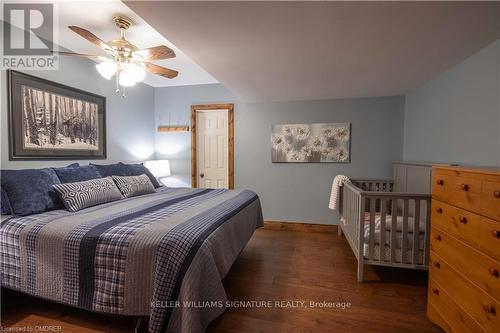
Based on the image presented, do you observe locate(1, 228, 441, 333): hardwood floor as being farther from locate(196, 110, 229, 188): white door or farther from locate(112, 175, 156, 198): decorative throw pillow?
locate(196, 110, 229, 188): white door

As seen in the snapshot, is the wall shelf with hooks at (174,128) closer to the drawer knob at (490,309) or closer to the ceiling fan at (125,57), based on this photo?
the ceiling fan at (125,57)

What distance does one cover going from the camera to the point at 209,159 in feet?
12.7

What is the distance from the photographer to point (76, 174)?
2.18 meters

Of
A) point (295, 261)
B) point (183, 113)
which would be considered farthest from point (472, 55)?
point (183, 113)

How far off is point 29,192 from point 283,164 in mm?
2946

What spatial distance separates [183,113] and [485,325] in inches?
158

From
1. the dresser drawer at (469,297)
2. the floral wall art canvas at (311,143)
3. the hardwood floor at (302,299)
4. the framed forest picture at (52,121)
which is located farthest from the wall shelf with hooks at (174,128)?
the dresser drawer at (469,297)

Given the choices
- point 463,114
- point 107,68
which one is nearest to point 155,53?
point 107,68

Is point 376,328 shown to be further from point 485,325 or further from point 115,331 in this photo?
point 115,331

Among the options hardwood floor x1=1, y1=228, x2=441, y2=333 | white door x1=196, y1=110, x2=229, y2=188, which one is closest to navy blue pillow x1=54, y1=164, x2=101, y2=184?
hardwood floor x1=1, y1=228, x2=441, y2=333

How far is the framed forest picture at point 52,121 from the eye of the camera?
200 cm

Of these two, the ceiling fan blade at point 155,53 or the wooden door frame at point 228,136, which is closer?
the ceiling fan blade at point 155,53

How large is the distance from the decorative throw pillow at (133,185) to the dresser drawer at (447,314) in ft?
9.04

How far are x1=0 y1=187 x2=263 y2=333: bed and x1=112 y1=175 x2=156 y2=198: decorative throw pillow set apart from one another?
73 centimetres
